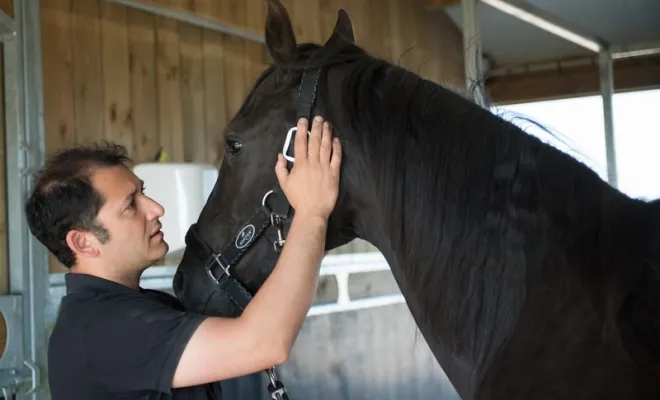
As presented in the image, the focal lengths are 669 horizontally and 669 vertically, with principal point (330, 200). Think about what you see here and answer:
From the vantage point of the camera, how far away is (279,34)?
1.05 m

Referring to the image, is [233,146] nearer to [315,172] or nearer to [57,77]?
[315,172]

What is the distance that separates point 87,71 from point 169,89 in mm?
393

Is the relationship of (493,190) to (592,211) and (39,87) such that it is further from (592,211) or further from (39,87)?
(39,87)

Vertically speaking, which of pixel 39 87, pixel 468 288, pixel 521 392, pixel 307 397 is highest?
pixel 39 87

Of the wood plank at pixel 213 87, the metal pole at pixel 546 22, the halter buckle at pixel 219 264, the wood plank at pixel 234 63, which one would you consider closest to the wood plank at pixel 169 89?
the wood plank at pixel 213 87

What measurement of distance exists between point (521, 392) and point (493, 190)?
26 cm

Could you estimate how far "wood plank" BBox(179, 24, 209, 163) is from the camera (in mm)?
2648

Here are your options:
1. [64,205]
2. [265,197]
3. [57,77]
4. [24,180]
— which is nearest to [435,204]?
[265,197]

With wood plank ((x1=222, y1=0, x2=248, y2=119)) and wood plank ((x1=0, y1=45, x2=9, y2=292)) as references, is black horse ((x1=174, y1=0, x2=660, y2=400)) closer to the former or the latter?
wood plank ((x1=0, y1=45, x2=9, y2=292))

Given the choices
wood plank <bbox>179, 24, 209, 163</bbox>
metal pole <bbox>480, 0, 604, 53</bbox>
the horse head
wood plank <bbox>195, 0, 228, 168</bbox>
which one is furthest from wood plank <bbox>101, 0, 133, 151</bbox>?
metal pole <bbox>480, 0, 604, 53</bbox>

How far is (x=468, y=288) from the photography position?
913 mm

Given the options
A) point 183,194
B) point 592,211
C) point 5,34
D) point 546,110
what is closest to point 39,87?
point 5,34

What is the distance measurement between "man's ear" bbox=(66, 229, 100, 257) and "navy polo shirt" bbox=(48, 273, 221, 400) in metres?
0.06

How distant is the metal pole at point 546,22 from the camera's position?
11.7 ft
